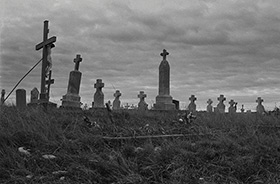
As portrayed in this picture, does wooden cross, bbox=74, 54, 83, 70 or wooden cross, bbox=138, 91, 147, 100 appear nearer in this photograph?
wooden cross, bbox=74, 54, 83, 70

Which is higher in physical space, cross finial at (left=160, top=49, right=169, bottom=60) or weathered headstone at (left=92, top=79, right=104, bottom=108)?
cross finial at (left=160, top=49, right=169, bottom=60)

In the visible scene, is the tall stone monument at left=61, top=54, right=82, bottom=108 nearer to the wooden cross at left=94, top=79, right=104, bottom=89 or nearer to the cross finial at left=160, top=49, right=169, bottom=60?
the wooden cross at left=94, top=79, right=104, bottom=89

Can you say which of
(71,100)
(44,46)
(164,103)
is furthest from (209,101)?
(44,46)

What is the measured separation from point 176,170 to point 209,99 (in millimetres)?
24611

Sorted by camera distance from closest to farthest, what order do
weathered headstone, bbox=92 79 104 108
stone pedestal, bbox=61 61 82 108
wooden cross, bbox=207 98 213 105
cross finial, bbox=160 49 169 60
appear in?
stone pedestal, bbox=61 61 82 108 < cross finial, bbox=160 49 169 60 < weathered headstone, bbox=92 79 104 108 < wooden cross, bbox=207 98 213 105

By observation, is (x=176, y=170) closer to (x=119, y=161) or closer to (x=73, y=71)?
(x=119, y=161)

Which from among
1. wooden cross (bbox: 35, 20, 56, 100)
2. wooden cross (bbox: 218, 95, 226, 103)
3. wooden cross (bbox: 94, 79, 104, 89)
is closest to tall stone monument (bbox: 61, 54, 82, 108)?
wooden cross (bbox: 94, 79, 104, 89)

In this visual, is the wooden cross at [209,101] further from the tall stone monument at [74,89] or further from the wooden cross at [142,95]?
the tall stone monument at [74,89]

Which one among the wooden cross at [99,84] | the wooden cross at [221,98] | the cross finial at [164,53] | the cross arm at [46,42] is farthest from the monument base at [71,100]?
the wooden cross at [221,98]

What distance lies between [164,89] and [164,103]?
0.88m

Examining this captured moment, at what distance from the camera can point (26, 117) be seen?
6.50m

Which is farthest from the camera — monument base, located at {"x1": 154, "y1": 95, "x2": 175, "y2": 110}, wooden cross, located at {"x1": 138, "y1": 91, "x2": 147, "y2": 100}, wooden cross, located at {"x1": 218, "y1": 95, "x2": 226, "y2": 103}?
wooden cross, located at {"x1": 218, "y1": 95, "x2": 226, "y2": 103}

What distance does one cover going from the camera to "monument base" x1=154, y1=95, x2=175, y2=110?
14480mm

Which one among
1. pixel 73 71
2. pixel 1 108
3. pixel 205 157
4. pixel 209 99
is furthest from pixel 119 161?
pixel 209 99
